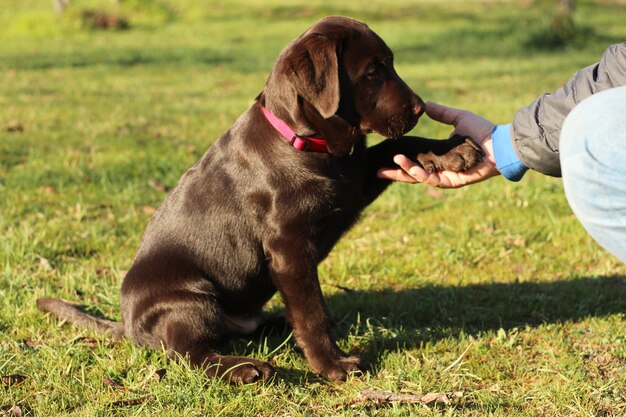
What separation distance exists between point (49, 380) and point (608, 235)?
2038 mm

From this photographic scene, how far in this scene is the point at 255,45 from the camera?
15.4 meters

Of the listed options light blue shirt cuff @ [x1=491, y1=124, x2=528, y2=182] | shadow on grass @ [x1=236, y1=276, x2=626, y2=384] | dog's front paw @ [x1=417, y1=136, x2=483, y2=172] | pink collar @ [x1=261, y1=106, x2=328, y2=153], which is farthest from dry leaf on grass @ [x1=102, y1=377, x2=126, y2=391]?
light blue shirt cuff @ [x1=491, y1=124, x2=528, y2=182]

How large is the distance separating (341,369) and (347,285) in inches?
42.3

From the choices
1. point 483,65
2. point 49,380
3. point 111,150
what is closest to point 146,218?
point 111,150

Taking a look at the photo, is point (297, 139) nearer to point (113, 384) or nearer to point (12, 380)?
point (113, 384)

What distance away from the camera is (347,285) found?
4.17m

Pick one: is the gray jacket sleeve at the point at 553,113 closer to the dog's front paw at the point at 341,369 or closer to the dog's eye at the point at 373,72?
the dog's eye at the point at 373,72

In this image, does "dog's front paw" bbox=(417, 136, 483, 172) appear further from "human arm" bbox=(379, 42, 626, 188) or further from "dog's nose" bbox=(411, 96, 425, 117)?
"dog's nose" bbox=(411, 96, 425, 117)

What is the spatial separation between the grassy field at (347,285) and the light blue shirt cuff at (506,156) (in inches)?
28.0

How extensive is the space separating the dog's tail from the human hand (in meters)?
1.29

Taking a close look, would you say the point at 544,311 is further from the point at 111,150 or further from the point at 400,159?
the point at 111,150

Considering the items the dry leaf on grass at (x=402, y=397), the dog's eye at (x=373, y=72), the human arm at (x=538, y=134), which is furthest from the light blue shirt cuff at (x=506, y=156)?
the dry leaf on grass at (x=402, y=397)

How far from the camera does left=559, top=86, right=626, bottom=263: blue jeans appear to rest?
227 cm

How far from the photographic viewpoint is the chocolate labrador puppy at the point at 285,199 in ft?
10.2
